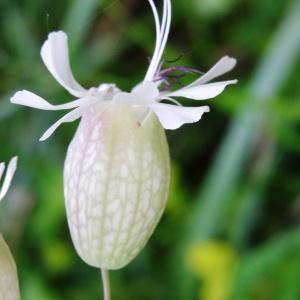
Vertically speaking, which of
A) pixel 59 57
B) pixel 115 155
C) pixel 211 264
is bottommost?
pixel 211 264

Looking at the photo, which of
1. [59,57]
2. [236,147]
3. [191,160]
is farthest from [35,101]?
[191,160]

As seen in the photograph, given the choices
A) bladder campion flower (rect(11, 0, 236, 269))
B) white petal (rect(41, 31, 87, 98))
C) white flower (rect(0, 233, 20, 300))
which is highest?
white petal (rect(41, 31, 87, 98))

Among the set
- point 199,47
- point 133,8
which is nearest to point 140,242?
point 199,47

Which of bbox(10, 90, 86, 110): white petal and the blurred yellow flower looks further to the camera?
the blurred yellow flower

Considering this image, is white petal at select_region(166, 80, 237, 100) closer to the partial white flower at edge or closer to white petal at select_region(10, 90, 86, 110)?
the partial white flower at edge

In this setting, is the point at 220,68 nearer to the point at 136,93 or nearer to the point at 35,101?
the point at 136,93

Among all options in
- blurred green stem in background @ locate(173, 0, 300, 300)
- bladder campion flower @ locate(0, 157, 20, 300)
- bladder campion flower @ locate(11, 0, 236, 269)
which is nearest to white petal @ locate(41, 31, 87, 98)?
bladder campion flower @ locate(11, 0, 236, 269)

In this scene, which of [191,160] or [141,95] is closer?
[141,95]
